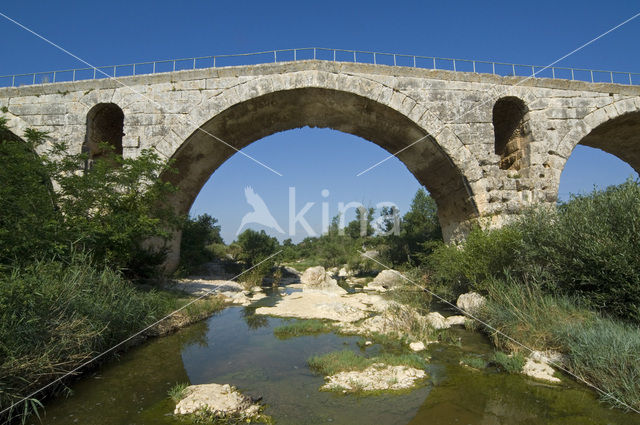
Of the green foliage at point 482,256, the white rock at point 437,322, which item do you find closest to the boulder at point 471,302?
the green foliage at point 482,256

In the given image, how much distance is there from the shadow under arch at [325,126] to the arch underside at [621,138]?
4.89 meters

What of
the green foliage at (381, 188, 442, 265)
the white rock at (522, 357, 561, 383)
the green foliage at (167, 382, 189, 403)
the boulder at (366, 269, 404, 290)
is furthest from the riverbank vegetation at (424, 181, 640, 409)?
the green foliage at (381, 188, 442, 265)

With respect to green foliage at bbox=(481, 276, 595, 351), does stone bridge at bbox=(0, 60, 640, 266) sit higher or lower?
higher

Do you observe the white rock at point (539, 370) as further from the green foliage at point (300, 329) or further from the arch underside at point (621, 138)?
the arch underside at point (621, 138)

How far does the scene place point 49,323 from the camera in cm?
387

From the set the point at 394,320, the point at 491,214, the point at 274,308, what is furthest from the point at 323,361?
the point at 491,214

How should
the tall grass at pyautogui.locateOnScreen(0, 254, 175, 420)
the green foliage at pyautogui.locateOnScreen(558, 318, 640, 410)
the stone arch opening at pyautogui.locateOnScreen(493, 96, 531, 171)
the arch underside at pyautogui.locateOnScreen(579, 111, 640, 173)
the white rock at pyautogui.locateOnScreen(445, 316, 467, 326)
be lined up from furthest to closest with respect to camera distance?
1. the arch underside at pyautogui.locateOnScreen(579, 111, 640, 173)
2. the stone arch opening at pyautogui.locateOnScreen(493, 96, 531, 171)
3. the white rock at pyautogui.locateOnScreen(445, 316, 467, 326)
4. the green foliage at pyautogui.locateOnScreen(558, 318, 640, 410)
5. the tall grass at pyautogui.locateOnScreen(0, 254, 175, 420)

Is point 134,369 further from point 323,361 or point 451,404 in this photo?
point 451,404

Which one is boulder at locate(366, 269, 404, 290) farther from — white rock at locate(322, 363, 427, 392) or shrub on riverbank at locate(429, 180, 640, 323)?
white rock at locate(322, 363, 427, 392)

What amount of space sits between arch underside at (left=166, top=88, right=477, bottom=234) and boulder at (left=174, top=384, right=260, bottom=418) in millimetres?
7244

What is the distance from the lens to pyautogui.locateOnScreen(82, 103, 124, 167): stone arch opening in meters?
9.95

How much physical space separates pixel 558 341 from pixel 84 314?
6.25 meters

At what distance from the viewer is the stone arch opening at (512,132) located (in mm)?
9844

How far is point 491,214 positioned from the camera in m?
9.16
